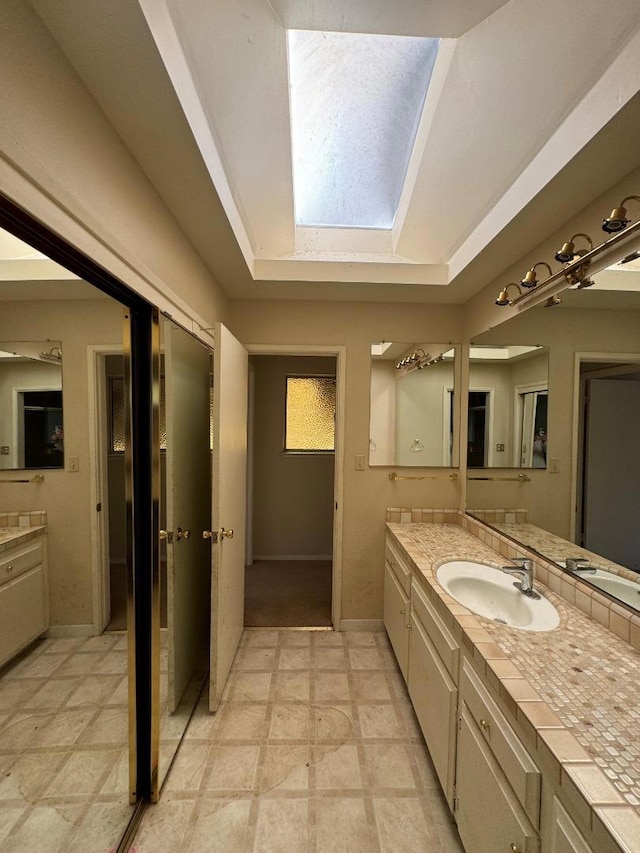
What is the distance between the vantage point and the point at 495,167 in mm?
1390

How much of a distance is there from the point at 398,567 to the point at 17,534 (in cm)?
180

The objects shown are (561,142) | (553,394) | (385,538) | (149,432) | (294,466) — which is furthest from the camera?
(294,466)

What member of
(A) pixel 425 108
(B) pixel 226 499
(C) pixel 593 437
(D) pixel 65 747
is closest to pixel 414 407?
(C) pixel 593 437

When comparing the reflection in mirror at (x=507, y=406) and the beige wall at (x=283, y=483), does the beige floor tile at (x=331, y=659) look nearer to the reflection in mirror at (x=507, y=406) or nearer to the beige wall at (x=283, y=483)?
the reflection in mirror at (x=507, y=406)

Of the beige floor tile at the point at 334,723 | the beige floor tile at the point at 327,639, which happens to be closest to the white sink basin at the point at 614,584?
the beige floor tile at the point at 334,723

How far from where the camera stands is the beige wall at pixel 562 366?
49.0 inches

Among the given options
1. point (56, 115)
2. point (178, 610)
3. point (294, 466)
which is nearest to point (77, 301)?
point (56, 115)

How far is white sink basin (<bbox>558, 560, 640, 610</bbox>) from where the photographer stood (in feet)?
3.68

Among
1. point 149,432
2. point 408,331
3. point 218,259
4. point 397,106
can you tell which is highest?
point 397,106

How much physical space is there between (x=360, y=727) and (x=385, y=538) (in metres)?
1.04

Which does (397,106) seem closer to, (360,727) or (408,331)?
(408,331)

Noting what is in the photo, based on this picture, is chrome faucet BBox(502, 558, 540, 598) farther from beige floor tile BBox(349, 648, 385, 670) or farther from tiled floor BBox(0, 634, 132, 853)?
tiled floor BBox(0, 634, 132, 853)

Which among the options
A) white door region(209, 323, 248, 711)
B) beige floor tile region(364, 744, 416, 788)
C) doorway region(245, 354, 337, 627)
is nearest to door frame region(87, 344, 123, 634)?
white door region(209, 323, 248, 711)

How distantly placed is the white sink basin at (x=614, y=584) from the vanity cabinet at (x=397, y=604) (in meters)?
0.77
